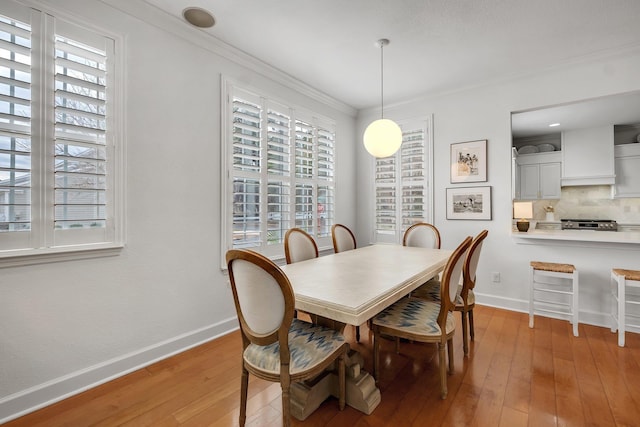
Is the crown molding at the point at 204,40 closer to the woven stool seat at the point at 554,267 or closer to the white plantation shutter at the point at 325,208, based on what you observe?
the white plantation shutter at the point at 325,208

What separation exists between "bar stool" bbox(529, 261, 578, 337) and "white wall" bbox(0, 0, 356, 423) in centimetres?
300

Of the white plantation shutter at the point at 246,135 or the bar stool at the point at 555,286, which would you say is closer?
the bar stool at the point at 555,286

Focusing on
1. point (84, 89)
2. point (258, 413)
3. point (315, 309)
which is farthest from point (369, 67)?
point (258, 413)

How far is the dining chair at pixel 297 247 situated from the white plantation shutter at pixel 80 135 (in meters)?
1.32

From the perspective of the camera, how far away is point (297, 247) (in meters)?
2.56

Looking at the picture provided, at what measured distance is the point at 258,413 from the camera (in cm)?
167

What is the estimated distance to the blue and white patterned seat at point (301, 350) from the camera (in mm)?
1363

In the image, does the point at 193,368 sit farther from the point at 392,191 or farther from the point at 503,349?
the point at 392,191

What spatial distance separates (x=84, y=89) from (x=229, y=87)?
1.15 m

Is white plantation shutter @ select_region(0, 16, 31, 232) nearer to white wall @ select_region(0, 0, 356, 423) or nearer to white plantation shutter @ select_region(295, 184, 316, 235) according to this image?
white wall @ select_region(0, 0, 356, 423)

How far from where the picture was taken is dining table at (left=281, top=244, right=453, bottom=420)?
53.7 inches

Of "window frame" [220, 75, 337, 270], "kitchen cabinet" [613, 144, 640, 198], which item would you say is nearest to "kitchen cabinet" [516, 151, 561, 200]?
"kitchen cabinet" [613, 144, 640, 198]

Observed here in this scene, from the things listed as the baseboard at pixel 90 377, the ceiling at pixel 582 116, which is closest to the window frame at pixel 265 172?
the baseboard at pixel 90 377

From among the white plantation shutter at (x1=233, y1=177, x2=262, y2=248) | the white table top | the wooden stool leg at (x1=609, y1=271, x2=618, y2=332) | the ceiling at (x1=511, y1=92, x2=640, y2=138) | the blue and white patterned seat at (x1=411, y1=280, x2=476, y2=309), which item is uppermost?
the ceiling at (x1=511, y1=92, x2=640, y2=138)
